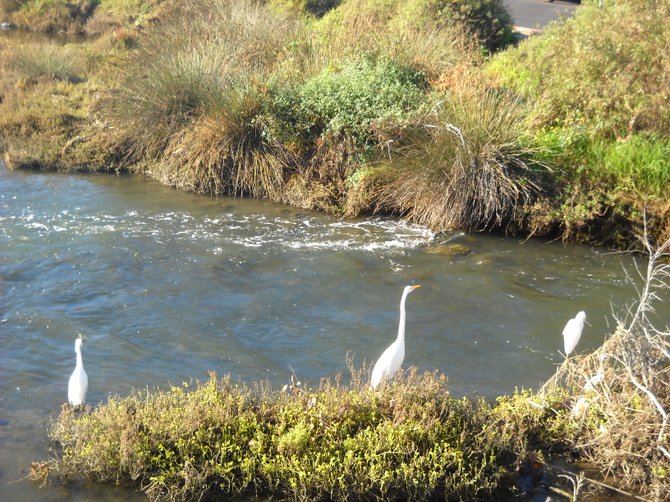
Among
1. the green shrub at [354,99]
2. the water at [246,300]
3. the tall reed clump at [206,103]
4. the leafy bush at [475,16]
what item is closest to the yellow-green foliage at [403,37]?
the leafy bush at [475,16]

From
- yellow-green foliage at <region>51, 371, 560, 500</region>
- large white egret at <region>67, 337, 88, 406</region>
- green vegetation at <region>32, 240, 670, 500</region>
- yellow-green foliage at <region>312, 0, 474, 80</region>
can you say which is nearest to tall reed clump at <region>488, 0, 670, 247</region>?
yellow-green foliage at <region>312, 0, 474, 80</region>

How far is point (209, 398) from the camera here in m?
6.75

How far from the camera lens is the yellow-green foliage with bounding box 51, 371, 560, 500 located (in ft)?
20.1

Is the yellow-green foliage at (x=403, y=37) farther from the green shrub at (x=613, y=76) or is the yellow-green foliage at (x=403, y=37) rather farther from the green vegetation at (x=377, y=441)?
the green vegetation at (x=377, y=441)

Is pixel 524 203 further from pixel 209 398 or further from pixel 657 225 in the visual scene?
pixel 209 398

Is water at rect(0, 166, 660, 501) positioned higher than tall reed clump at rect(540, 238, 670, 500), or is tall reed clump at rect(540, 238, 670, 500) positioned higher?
tall reed clump at rect(540, 238, 670, 500)

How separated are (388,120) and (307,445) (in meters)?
7.92

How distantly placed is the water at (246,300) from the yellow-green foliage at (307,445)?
1.26 ft

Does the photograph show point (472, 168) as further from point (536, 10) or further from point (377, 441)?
point (536, 10)

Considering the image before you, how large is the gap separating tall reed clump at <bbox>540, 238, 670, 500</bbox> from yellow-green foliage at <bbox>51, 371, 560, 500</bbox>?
0.52 metres

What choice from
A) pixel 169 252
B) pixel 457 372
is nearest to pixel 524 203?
pixel 457 372

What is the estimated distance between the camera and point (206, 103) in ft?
48.6

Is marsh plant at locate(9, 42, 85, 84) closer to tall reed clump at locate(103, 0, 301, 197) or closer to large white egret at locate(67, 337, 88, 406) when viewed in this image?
tall reed clump at locate(103, 0, 301, 197)

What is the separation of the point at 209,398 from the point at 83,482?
1.18 metres
